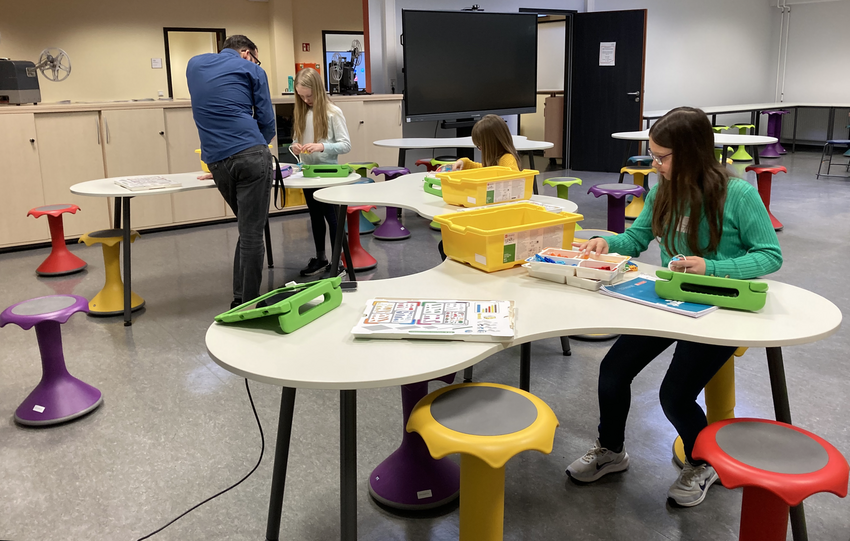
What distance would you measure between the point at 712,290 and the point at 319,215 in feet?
10.6

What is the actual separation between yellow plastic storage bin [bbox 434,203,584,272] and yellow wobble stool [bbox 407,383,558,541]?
0.50 m

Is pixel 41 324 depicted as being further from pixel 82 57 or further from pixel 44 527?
pixel 82 57

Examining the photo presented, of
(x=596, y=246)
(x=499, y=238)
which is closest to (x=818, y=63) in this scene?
(x=596, y=246)

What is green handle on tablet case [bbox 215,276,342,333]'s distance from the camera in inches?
60.1

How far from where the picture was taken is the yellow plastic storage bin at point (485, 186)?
9.12 feet

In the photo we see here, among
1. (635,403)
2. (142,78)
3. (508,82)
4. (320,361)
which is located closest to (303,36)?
(142,78)

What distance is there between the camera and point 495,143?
360 cm

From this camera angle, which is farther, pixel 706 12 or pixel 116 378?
pixel 706 12

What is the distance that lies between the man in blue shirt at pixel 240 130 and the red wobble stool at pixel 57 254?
1.84 m

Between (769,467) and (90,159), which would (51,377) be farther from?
(90,159)

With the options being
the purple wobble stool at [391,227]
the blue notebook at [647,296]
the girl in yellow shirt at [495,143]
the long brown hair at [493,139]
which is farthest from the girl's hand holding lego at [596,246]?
the purple wobble stool at [391,227]

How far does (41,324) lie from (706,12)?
11.1m

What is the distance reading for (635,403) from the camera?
2703 mm

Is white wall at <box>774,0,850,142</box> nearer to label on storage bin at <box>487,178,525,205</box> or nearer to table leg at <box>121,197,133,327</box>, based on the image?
label on storage bin at <box>487,178,525,205</box>
